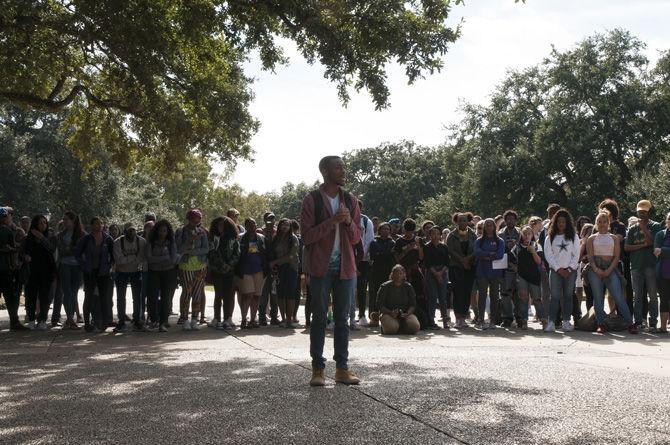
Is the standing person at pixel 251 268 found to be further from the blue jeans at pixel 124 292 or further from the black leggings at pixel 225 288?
the blue jeans at pixel 124 292

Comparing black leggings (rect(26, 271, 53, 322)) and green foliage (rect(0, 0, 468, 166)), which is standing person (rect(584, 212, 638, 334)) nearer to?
green foliage (rect(0, 0, 468, 166))

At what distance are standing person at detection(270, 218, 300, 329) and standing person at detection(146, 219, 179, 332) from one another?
1.82 meters

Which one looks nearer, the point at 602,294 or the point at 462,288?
the point at 602,294

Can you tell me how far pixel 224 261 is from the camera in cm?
1437

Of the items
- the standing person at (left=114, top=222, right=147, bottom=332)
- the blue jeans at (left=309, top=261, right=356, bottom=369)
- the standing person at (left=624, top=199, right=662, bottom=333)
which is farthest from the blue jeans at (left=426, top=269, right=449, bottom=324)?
the blue jeans at (left=309, top=261, right=356, bottom=369)

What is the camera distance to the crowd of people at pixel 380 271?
44.5 ft

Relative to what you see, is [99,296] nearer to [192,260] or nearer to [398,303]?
[192,260]

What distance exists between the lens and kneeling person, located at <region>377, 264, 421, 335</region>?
13016 millimetres

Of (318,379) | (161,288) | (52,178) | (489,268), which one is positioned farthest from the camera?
(52,178)

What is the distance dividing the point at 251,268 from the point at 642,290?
6.77 meters

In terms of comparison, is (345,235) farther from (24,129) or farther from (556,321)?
(24,129)

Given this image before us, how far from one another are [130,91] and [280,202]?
117 metres

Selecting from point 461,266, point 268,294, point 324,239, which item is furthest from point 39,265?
point 324,239

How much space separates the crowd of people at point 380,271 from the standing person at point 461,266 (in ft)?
0.07
